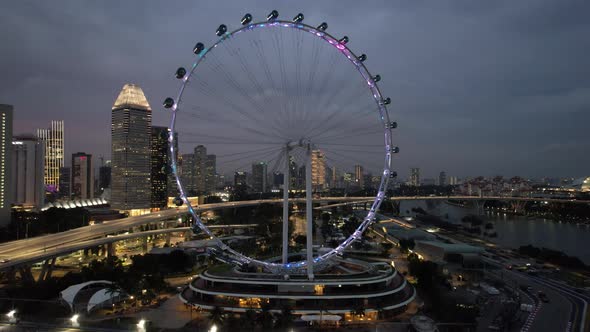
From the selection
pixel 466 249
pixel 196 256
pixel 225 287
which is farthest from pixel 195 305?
pixel 466 249

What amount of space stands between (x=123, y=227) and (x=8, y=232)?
1038cm

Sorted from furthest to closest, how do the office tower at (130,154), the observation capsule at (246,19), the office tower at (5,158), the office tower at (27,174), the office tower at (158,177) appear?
the office tower at (158,177) < the office tower at (130,154) < the office tower at (27,174) < the office tower at (5,158) < the observation capsule at (246,19)

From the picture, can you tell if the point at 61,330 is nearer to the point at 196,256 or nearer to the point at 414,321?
the point at 414,321

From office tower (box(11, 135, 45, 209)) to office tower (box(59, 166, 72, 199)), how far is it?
51.0 metres

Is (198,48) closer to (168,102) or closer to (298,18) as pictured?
(168,102)

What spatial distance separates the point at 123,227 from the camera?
38906 mm

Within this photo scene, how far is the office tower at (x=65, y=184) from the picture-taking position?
11119 centimetres

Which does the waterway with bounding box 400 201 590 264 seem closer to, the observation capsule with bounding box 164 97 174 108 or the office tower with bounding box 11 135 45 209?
the observation capsule with bounding box 164 97 174 108

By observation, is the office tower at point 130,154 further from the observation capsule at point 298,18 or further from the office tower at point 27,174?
the observation capsule at point 298,18

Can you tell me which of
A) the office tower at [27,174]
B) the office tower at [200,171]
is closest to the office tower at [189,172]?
the office tower at [200,171]

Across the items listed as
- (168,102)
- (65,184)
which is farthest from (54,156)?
(168,102)

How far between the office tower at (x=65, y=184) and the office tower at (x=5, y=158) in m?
66.4

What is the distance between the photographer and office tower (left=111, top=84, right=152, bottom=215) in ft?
245

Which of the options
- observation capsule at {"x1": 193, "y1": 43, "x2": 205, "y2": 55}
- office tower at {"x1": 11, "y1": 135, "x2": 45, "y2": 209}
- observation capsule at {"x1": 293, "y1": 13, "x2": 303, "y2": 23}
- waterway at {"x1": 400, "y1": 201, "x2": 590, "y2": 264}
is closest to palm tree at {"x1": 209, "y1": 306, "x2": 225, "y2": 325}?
observation capsule at {"x1": 193, "y1": 43, "x2": 205, "y2": 55}
